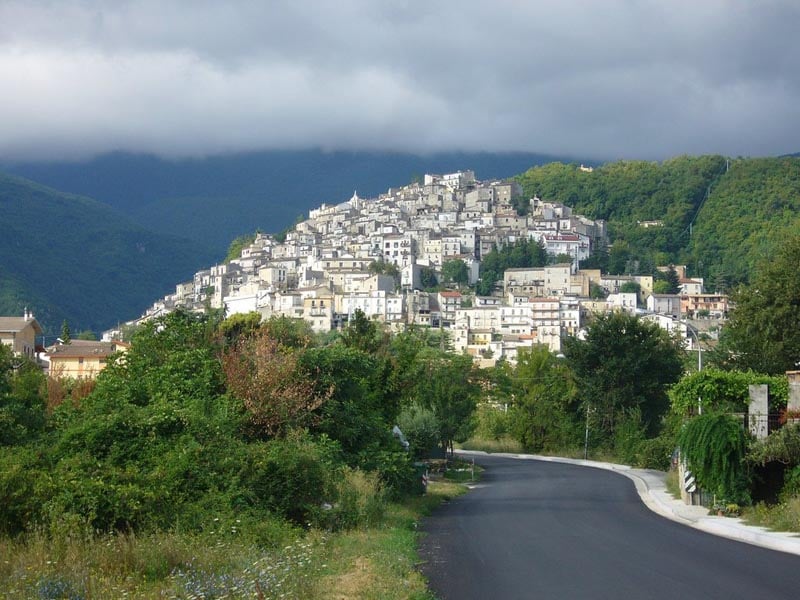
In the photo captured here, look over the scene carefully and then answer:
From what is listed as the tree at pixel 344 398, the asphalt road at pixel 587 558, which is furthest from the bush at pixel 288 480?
the tree at pixel 344 398

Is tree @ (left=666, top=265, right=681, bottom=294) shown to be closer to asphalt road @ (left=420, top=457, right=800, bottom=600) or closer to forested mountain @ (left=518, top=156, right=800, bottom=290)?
forested mountain @ (left=518, top=156, right=800, bottom=290)

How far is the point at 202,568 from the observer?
40.7 feet

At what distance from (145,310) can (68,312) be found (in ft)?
101

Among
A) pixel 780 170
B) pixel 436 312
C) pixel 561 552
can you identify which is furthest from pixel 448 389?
pixel 780 170

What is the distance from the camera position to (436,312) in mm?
153250

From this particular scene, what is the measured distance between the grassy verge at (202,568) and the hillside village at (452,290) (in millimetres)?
108793

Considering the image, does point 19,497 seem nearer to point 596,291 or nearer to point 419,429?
point 419,429

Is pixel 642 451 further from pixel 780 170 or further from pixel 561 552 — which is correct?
pixel 780 170

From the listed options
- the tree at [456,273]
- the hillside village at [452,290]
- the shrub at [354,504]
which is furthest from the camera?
the tree at [456,273]

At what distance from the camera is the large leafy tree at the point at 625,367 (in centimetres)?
5434

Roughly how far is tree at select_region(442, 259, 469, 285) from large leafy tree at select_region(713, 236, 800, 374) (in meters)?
129

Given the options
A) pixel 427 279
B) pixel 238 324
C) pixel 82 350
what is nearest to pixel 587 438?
pixel 238 324

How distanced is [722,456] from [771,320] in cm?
1897

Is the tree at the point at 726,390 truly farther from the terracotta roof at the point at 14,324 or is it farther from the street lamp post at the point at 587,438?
the terracotta roof at the point at 14,324
